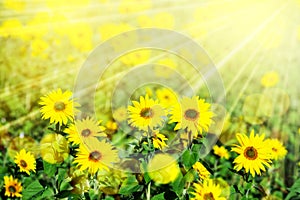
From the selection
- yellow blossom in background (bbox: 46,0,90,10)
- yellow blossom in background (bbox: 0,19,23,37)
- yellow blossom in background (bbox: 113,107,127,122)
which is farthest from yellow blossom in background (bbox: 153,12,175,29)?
yellow blossom in background (bbox: 113,107,127,122)

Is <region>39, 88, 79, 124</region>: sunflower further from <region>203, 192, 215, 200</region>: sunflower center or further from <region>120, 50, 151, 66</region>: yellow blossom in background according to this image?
<region>120, 50, 151, 66</region>: yellow blossom in background

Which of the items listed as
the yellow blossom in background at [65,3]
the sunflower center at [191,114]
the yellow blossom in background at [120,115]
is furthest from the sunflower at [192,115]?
the yellow blossom in background at [65,3]

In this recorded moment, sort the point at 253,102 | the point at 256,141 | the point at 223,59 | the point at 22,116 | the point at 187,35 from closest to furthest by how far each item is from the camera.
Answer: the point at 256,141, the point at 22,116, the point at 253,102, the point at 187,35, the point at 223,59

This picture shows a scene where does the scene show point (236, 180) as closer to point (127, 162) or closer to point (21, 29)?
point (127, 162)

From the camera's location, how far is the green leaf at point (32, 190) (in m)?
1.12

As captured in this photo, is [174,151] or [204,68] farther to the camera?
[204,68]

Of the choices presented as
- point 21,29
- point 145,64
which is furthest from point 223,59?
point 21,29

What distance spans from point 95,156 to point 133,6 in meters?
1.98

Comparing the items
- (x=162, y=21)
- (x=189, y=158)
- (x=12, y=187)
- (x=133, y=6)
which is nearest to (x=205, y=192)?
(x=189, y=158)

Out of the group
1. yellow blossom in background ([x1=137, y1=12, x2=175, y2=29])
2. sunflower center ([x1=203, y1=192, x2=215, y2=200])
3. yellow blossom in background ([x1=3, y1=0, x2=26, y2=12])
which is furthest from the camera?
yellow blossom in background ([x1=3, y1=0, x2=26, y2=12])

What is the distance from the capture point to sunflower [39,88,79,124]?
41.9 inches

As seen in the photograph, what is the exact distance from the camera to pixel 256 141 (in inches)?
41.1

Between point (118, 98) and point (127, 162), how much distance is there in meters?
1.27

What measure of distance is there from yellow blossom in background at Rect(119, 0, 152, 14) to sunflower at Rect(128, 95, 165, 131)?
1824 mm
